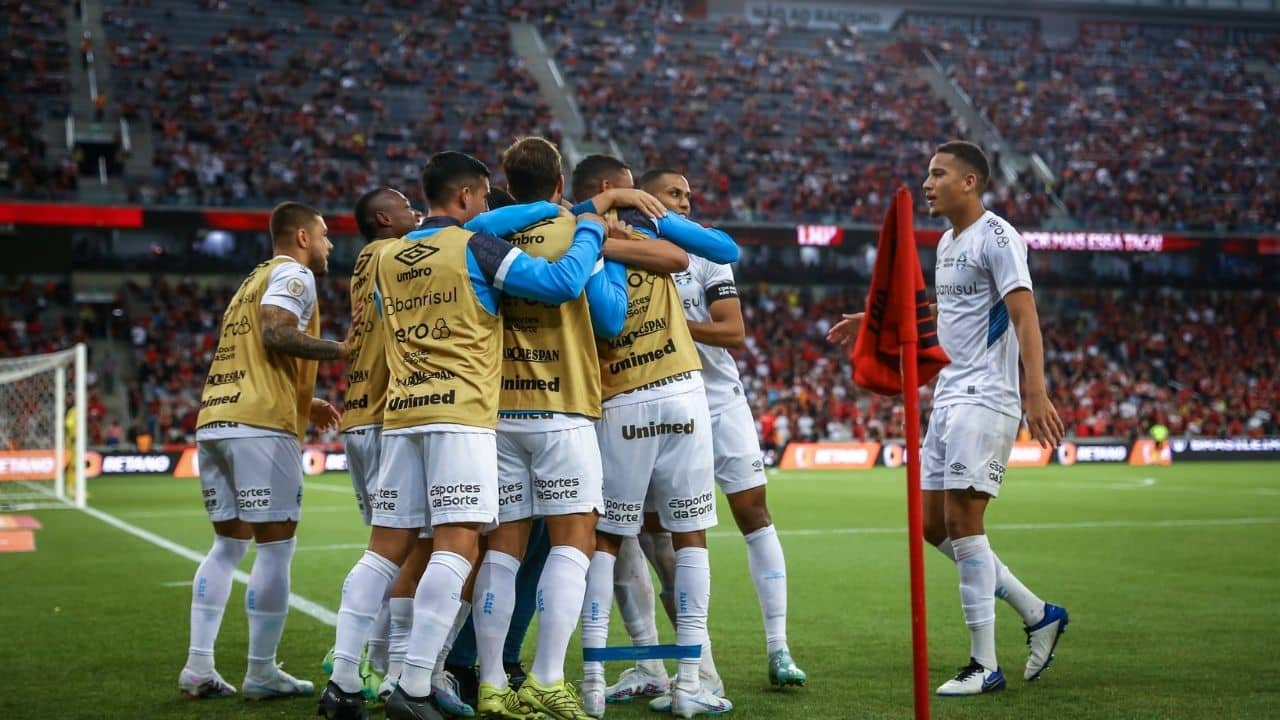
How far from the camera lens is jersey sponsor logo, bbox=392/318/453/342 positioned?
5230 mm

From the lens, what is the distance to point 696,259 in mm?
6770

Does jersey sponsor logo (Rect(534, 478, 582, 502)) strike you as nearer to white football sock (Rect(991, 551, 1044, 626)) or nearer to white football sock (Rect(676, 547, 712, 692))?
white football sock (Rect(676, 547, 712, 692))

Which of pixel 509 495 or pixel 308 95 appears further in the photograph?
pixel 308 95

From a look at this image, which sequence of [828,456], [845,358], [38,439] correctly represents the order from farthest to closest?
[845,358]
[828,456]
[38,439]

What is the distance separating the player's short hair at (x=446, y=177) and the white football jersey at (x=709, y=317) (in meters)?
1.51

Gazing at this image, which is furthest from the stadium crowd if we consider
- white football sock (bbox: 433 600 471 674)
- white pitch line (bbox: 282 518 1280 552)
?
white football sock (bbox: 433 600 471 674)

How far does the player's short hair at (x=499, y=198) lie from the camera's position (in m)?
6.18

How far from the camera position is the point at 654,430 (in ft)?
18.8

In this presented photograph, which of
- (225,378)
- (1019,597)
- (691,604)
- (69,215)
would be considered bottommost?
(1019,597)

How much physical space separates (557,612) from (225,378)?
7.79ft

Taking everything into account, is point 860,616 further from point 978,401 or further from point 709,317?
point 709,317

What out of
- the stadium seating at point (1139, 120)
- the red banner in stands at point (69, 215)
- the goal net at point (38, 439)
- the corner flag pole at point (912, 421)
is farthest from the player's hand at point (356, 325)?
the stadium seating at point (1139, 120)

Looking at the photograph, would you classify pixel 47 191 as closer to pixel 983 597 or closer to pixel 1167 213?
pixel 983 597

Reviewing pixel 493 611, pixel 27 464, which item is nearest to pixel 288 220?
pixel 493 611
